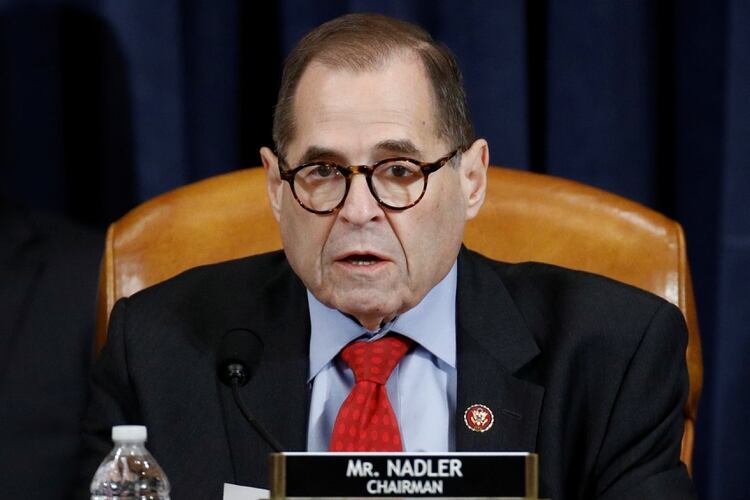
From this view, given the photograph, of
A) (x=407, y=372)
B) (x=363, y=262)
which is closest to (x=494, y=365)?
(x=407, y=372)

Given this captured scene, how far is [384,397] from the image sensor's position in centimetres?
182

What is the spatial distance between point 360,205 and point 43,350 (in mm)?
954

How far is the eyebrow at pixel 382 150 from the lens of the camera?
1.82 m

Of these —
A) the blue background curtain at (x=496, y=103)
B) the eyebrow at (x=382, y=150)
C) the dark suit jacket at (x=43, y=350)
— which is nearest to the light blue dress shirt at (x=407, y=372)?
the eyebrow at (x=382, y=150)

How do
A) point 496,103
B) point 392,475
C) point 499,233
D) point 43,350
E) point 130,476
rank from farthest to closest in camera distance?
point 496,103, point 43,350, point 499,233, point 130,476, point 392,475

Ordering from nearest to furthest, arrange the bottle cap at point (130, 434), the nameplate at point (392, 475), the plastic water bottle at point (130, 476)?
1. the nameplate at point (392, 475)
2. the bottle cap at point (130, 434)
3. the plastic water bottle at point (130, 476)

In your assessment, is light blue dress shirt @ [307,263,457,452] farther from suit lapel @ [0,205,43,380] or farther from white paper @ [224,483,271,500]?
suit lapel @ [0,205,43,380]

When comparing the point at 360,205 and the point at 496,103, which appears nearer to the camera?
the point at 360,205

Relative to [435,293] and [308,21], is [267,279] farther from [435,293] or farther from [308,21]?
[308,21]

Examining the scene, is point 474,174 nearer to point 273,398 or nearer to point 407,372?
point 407,372

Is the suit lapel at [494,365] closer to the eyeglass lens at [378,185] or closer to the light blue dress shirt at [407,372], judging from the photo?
the light blue dress shirt at [407,372]

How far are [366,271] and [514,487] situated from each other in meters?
0.59

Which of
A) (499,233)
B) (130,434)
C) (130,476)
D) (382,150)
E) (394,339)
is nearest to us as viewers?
(130,434)

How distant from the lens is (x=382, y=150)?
1.82 m
